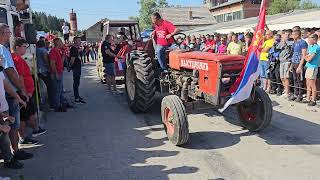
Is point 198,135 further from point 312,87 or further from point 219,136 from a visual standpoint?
point 312,87

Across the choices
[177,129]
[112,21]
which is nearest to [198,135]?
[177,129]

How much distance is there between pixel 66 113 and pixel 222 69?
430 centimetres

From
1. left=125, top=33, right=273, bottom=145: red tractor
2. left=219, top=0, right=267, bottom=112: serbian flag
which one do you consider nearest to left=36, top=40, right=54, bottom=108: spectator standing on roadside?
left=125, top=33, right=273, bottom=145: red tractor

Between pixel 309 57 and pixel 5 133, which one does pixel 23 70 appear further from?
pixel 309 57

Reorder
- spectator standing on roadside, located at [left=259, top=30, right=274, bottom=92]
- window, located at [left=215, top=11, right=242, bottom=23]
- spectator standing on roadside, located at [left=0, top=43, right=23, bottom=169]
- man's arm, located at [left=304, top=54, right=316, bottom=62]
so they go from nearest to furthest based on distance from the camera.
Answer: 1. spectator standing on roadside, located at [left=0, top=43, right=23, bottom=169]
2. man's arm, located at [left=304, top=54, right=316, bottom=62]
3. spectator standing on roadside, located at [left=259, top=30, right=274, bottom=92]
4. window, located at [left=215, top=11, right=242, bottom=23]

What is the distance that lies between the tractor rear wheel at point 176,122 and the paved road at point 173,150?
15cm

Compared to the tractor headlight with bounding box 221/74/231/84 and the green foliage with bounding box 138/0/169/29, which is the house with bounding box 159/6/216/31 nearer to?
the green foliage with bounding box 138/0/169/29

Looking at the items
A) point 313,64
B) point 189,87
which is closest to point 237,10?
point 313,64

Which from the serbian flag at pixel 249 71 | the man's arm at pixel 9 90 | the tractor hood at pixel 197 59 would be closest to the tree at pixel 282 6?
the tractor hood at pixel 197 59

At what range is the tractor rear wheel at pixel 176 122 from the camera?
581 centimetres

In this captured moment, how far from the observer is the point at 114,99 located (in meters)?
10.6

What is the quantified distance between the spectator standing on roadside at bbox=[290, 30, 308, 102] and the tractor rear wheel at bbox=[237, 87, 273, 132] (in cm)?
310

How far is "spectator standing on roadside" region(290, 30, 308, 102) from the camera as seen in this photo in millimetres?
9188

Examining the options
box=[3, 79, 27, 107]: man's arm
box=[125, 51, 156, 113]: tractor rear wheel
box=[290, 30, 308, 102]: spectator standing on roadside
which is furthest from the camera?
box=[290, 30, 308, 102]: spectator standing on roadside
